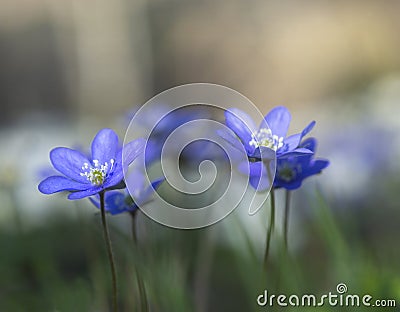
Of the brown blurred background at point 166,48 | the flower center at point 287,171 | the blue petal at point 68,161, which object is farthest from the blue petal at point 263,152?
the brown blurred background at point 166,48

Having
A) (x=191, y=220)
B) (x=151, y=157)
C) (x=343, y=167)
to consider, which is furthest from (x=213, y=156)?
(x=343, y=167)

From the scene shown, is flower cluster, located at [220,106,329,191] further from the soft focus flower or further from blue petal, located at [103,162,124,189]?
blue petal, located at [103,162,124,189]

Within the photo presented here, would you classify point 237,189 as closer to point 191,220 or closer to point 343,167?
point 191,220

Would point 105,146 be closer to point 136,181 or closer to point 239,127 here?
point 136,181

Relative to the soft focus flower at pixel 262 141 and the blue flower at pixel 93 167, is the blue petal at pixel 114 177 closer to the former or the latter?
the blue flower at pixel 93 167

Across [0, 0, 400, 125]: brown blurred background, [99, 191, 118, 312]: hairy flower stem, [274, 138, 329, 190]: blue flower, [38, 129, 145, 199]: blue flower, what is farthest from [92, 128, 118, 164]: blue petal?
[0, 0, 400, 125]: brown blurred background
